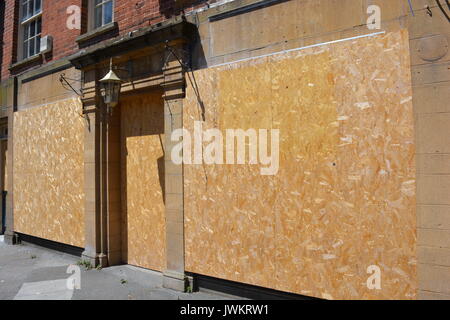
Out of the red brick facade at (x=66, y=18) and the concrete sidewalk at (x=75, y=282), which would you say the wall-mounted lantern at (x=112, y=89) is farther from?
the concrete sidewalk at (x=75, y=282)

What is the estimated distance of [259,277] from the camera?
4777 mm

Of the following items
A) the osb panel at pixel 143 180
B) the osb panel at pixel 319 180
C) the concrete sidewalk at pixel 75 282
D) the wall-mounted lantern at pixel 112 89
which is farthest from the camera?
the osb panel at pixel 143 180

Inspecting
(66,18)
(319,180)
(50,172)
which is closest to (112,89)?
(50,172)

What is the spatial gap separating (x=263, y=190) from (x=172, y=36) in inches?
114

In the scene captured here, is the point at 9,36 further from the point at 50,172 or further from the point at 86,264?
the point at 86,264

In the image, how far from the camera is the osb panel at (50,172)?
7414mm

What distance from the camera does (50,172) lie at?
26.2 feet

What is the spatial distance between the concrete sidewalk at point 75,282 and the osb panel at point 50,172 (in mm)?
733

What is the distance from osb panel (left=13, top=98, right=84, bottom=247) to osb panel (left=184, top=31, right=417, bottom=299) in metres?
3.39

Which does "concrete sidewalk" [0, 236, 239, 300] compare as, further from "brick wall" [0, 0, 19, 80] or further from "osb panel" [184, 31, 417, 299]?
"brick wall" [0, 0, 19, 80]

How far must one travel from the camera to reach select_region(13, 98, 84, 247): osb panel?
24.3ft

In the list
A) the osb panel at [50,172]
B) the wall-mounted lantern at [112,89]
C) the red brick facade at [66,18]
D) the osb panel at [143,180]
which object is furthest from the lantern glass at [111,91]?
the osb panel at [50,172]
